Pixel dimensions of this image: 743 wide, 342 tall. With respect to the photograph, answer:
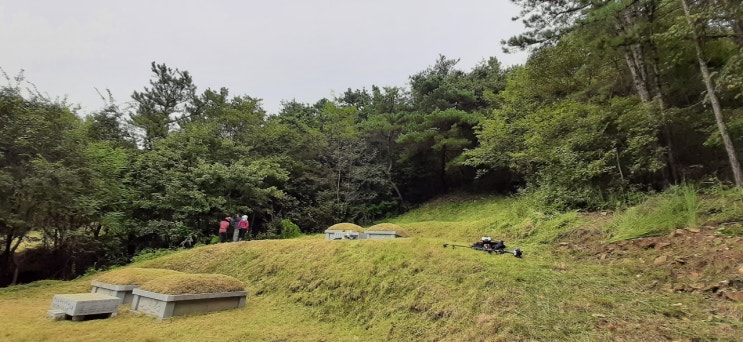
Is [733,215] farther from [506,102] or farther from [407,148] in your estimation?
[407,148]

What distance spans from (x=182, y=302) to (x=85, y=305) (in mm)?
1388

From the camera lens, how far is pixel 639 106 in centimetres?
705

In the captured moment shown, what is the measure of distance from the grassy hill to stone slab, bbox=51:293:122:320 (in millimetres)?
237

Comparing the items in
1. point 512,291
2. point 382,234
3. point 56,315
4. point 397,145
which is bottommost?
point 56,315

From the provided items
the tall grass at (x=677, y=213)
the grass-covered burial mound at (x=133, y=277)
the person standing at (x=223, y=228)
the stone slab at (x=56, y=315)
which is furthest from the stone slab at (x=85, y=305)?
the tall grass at (x=677, y=213)

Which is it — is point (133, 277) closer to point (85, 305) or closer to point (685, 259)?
point (85, 305)

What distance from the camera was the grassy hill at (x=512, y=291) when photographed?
10.9 feet

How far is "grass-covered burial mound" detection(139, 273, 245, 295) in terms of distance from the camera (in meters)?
5.45

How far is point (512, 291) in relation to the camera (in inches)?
160

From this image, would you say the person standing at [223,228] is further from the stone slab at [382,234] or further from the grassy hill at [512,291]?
the stone slab at [382,234]

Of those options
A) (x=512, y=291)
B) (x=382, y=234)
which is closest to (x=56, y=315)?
(x=512, y=291)

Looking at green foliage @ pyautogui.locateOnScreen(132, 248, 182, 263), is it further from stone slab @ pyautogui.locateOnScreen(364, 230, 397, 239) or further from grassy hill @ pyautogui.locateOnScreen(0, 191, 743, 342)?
stone slab @ pyautogui.locateOnScreen(364, 230, 397, 239)

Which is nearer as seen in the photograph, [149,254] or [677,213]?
[677,213]

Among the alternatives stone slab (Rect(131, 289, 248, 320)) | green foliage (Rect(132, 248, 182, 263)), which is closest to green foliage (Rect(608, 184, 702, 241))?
stone slab (Rect(131, 289, 248, 320))
